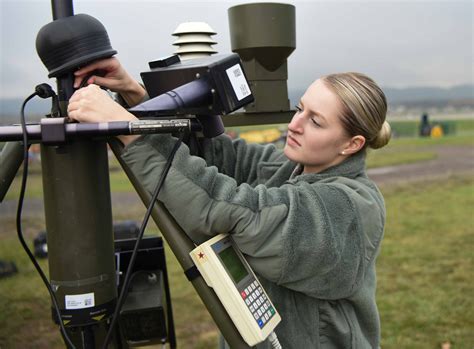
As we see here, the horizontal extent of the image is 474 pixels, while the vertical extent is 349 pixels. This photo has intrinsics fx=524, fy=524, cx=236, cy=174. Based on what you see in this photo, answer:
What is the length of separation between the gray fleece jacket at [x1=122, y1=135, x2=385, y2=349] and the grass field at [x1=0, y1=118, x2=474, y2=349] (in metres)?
1.13

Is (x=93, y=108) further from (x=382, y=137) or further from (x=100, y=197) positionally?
(x=382, y=137)

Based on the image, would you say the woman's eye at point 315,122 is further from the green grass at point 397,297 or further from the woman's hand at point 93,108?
the green grass at point 397,297

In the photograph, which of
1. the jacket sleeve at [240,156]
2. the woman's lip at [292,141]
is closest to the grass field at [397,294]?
the jacket sleeve at [240,156]

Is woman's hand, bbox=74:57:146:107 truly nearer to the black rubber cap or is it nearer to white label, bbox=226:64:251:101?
the black rubber cap

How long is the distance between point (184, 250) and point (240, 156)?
1.56 feet

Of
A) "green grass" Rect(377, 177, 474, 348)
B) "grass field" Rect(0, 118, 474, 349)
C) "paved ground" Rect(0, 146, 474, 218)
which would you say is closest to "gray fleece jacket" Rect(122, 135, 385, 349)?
"grass field" Rect(0, 118, 474, 349)

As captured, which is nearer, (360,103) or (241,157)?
(360,103)

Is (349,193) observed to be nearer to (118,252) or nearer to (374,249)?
(374,249)

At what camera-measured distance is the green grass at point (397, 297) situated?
294 cm

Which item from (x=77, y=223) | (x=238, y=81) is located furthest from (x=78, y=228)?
(x=238, y=81)

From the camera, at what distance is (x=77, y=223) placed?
34.1 inches

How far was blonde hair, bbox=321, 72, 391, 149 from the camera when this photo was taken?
1076mm

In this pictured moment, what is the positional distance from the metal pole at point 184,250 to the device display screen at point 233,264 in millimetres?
48

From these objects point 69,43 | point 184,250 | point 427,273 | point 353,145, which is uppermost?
point 69,43
